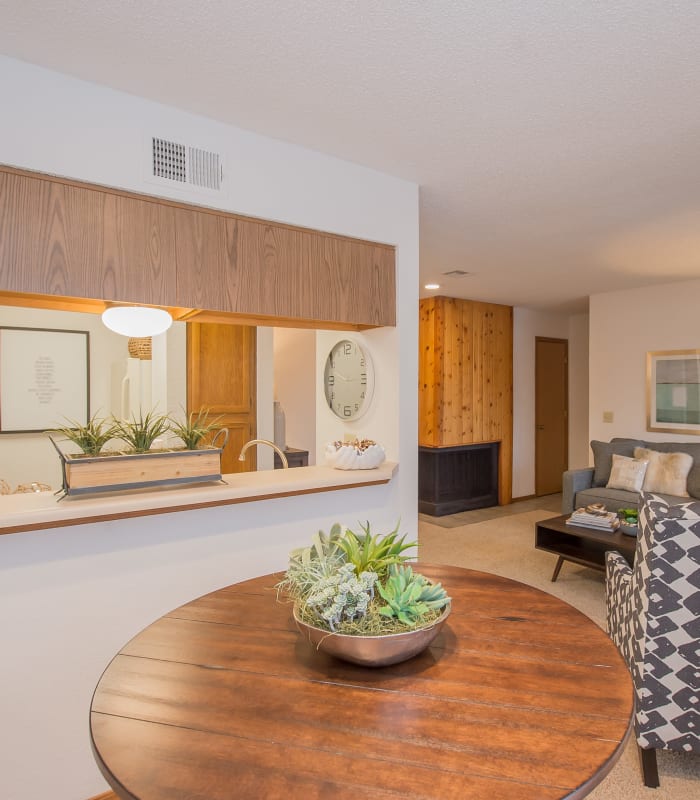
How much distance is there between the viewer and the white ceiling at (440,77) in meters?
1.47

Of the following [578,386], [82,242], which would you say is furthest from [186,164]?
[578,386]

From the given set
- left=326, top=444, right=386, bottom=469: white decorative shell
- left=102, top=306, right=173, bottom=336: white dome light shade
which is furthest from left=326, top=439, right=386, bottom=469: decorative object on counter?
left=102, top=306, right=173, bottom=336: white dome light shade

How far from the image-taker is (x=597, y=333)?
577cm

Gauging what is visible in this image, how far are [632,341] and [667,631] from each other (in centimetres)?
426

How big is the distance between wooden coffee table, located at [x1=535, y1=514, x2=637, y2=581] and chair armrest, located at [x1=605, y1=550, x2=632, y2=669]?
1.35 meters

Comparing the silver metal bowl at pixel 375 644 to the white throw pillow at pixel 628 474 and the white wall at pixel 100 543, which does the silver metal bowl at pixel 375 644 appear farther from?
the white throw pillow at pixel 628 474

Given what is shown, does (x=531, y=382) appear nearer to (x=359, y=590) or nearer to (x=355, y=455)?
(x=355, y=455)

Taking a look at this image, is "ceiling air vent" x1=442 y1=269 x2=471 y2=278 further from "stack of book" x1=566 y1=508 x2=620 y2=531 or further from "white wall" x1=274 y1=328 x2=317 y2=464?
"stack of book" x1=566 y1=508 x2=620 y2=531

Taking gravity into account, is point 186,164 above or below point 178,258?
above

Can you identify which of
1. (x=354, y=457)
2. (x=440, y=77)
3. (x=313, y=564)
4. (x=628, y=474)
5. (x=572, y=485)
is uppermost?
(x=440, y=77)

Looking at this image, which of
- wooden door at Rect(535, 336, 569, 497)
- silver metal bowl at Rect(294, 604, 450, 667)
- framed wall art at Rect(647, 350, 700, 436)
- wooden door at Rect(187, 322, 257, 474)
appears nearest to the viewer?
silver metal bowl at Rect(294, 604, 450, 667)

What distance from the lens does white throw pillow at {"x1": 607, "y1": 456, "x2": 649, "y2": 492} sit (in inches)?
189

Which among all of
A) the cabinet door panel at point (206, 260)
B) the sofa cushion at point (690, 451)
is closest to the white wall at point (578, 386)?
the sofa cushion at point (690, 451)

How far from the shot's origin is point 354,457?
95.3 inches
